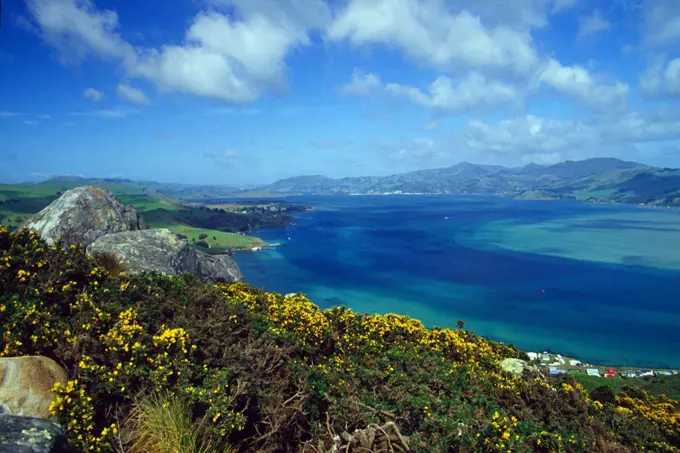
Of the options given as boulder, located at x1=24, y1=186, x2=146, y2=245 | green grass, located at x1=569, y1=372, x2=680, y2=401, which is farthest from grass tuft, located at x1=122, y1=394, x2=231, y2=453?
green grass, located at x1=569, y1=372, x2=680, y2=401

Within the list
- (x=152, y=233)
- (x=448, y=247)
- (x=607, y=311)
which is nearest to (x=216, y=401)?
(x=152, y=233)

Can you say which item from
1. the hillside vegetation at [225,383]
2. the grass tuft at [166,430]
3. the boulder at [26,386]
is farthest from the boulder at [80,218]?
the grass tuft at [166,430]

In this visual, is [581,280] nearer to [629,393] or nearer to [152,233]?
[629,393]

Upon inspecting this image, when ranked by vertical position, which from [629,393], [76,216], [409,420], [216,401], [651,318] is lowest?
[651,318]

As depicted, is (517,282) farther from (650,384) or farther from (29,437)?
(29,437)

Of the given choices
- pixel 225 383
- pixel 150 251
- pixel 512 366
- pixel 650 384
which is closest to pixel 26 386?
pixel 225 383

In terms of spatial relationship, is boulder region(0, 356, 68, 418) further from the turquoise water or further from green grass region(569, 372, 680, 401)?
the turquoise water

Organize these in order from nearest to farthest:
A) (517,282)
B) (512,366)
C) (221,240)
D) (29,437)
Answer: (29,437), (512,366), (517,282), (221,240)
